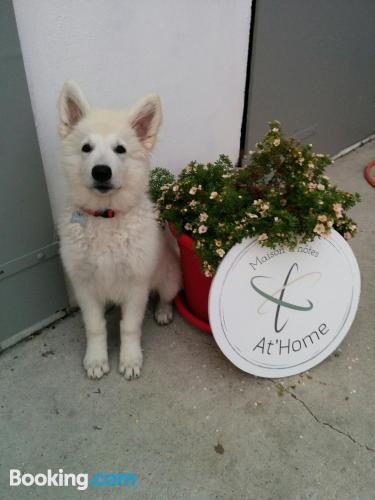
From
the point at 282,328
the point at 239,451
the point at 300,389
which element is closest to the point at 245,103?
the point at 282,328

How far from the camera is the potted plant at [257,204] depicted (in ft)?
6.43

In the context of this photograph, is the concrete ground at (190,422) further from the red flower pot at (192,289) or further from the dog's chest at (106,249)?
the dog's chest at (106,249)

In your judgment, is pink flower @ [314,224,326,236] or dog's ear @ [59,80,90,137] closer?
dog's ear @ [59,80,90,137]

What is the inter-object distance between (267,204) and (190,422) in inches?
→ 42.4

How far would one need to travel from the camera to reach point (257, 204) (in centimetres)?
199

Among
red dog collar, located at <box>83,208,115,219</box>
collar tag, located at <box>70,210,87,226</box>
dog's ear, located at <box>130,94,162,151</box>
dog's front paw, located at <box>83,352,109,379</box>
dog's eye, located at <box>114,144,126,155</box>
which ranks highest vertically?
dog's ear, located at <box>130,94,162,151</box>

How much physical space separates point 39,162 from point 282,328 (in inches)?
56.6

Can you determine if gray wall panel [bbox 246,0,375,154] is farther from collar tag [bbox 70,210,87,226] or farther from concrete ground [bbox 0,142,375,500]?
concrete ground [bbox 0,142,375,500]

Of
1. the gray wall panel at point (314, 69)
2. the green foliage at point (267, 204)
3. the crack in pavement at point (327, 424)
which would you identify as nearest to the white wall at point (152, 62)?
the gray wall panel at point (314, 69)

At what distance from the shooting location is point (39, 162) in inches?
80.6

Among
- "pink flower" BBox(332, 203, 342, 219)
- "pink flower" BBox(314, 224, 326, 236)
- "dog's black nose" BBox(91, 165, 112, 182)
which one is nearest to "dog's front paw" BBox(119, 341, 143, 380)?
"dog's black nose" BBox(91, 165, 112, 182)

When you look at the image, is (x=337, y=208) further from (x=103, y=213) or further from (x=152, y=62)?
(x=152, y=62)

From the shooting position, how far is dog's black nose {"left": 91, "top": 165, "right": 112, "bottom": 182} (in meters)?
1.67

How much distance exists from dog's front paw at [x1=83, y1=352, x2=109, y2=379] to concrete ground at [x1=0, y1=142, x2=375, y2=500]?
5 centimetres
